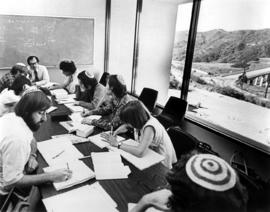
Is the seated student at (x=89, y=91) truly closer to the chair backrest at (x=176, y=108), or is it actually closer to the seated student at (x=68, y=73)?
the seated student at (x=68, y=73)

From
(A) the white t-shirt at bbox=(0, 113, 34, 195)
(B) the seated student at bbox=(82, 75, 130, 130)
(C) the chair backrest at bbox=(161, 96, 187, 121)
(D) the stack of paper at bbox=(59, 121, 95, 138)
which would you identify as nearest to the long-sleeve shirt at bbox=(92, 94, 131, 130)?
(B) the seated student at bbox=(82, 75, 130, 130)

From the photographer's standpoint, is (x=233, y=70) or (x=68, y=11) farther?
(x=68, y=11)

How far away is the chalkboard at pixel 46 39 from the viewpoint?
4027 mm

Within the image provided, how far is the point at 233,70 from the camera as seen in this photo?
269 cm

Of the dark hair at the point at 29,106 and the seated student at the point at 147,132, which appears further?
the seated student at the point at 147,132

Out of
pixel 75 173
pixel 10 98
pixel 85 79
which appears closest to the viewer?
pixel 75 173

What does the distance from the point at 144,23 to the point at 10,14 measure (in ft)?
8.00

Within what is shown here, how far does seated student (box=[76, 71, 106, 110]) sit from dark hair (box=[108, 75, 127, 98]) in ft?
1.50

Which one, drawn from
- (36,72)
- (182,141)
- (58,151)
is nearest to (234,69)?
(182,141)

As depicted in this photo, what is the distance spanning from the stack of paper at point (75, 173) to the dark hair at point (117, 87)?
45.2 inches

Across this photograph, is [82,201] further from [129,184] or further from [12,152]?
[12,152]

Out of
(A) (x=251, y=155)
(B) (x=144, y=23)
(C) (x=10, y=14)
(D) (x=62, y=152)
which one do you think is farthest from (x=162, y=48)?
(D) (x=62, y=152)

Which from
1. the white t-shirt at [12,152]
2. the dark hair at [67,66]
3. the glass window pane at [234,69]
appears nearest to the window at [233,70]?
the glass window pane at [234,69]

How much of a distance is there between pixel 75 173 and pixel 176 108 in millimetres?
1896
